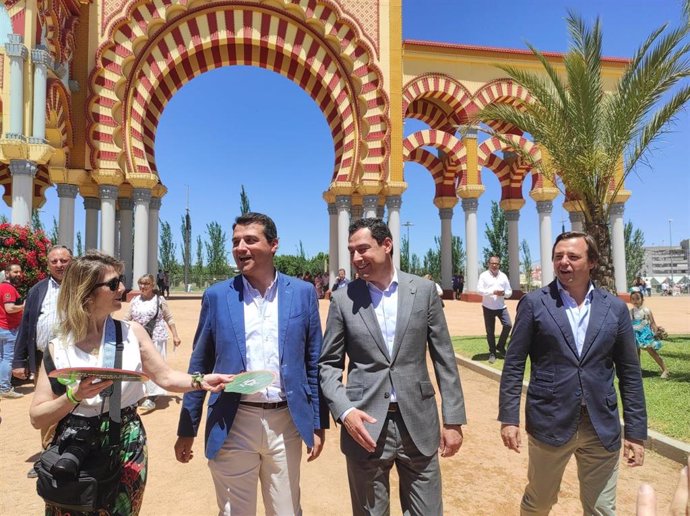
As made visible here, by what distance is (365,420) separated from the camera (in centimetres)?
197

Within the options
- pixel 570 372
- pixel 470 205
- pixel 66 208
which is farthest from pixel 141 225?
pixel 570 372

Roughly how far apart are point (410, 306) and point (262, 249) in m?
0.82

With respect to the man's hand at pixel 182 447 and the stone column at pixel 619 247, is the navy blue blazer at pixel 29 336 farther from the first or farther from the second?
the stone column at pixel 619 247

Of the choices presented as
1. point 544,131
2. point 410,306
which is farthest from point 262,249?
point 544,131

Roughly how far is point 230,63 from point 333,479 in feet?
55.2

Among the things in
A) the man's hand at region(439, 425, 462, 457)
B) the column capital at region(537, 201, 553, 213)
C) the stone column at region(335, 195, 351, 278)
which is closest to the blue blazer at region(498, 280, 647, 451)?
the man's hand at region(439, 425, 462, 457)

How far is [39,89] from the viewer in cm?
1182

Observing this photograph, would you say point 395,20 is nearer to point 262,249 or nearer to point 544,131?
point 544,131

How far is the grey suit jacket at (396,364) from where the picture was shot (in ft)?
6.83

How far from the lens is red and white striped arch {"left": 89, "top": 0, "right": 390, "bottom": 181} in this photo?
1457 centimetres

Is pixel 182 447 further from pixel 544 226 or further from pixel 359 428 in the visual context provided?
pixel 544 226

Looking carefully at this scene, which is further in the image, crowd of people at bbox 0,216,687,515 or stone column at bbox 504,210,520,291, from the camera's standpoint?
stone column at bbox 504,210,520,291

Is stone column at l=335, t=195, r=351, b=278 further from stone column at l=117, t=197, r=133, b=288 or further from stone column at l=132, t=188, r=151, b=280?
stone column at l=117, t=197, r=133, b=288

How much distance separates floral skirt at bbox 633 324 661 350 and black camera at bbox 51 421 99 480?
667 cm
